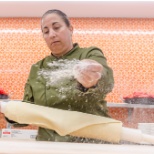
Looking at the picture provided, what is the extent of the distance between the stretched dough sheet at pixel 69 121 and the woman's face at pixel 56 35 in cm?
25

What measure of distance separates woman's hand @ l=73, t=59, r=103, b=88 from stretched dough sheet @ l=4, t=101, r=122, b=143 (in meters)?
0.10

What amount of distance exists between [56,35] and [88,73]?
35cm

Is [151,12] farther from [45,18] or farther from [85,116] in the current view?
[85,116]

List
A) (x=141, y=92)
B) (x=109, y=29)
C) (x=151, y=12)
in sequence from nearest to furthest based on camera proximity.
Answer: (x=141, y=92)
(x=151, y=12)
(x=109, y=29)

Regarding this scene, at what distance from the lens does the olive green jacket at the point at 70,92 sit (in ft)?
2.51

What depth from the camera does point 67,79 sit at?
0.79 metres

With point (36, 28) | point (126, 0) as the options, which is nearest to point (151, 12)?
point (126, 0)

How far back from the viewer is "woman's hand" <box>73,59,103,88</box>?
26.5 inches

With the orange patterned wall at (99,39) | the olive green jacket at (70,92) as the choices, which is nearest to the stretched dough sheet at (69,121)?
the olive green jacket at (70,92)

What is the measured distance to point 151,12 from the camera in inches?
114

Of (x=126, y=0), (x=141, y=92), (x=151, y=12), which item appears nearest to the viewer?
(x=141, y=92)

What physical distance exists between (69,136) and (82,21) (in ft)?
7.96

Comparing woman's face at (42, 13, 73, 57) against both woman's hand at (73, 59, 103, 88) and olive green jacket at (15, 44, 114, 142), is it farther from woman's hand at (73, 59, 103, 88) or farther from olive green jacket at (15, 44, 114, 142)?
woman's hand at (73, 59, 103, 88)

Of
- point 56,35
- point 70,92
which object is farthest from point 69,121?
point 56,35
